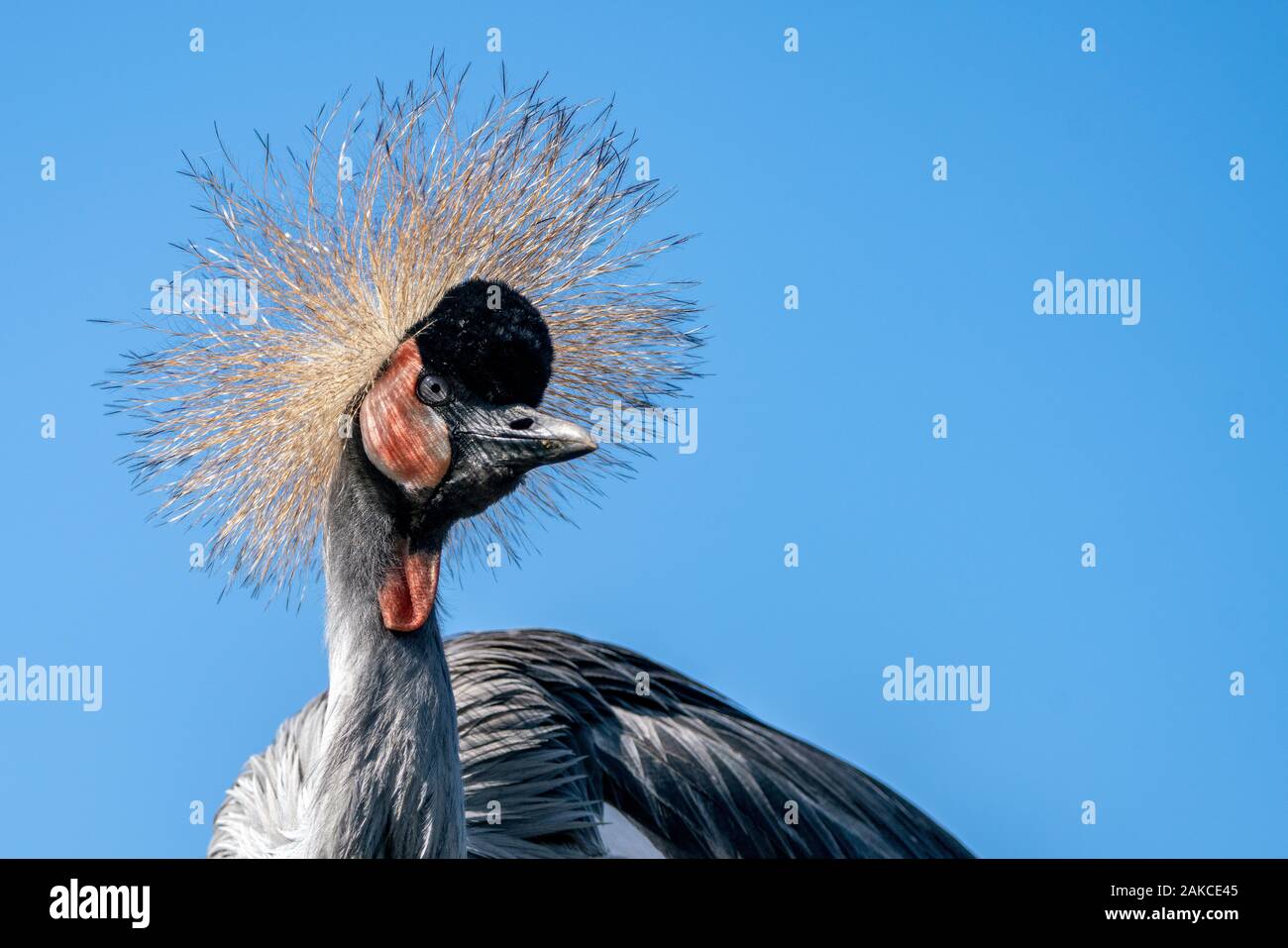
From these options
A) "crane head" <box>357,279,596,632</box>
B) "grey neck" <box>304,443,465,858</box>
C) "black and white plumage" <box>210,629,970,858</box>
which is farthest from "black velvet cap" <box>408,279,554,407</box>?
"black and white plumage" <box>210,629,970,858</box>

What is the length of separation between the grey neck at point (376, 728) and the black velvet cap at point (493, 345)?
0.80 feet

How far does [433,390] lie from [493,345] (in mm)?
122

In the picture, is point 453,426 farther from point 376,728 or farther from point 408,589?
point 376,728

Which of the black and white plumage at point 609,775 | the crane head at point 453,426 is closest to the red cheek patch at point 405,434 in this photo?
the crane head at point 453,426

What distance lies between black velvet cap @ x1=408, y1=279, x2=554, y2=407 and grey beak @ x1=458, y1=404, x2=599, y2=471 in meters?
0.06

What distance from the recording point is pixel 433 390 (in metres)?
3.34

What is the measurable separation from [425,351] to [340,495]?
271 millimetres

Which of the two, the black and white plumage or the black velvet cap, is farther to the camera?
the black and white plumage

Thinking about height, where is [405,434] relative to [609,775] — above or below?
above

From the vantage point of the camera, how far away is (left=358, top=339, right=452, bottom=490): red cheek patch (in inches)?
129

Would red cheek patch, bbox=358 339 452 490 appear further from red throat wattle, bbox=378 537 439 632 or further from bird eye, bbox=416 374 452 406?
red throat wattle, bbox=378 537 439 632

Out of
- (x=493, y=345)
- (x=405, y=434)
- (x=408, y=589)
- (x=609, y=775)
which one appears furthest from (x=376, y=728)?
(x=609, y=775)
